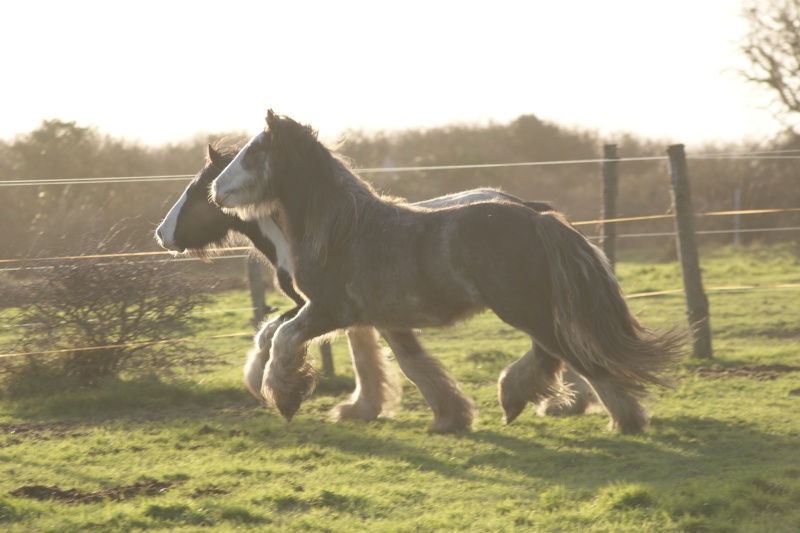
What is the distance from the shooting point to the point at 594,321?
6.00 m

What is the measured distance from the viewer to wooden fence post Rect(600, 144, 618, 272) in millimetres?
9766

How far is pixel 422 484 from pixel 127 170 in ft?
64.2

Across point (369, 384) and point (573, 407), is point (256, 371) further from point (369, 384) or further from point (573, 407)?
point (573, 407)

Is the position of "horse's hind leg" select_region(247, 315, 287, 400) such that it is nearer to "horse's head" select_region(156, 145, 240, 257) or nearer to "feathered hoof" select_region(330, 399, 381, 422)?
"feathered hoof" select_region(330, 399, 381, 422)

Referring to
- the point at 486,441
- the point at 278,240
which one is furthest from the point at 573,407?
the point at 278,240

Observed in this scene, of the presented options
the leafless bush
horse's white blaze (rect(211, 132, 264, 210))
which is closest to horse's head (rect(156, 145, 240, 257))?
horse's white blaze (rect(211, 132, 264, 210))

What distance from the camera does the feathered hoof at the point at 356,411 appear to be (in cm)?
772

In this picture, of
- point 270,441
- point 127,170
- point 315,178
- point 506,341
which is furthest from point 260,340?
point 127,170

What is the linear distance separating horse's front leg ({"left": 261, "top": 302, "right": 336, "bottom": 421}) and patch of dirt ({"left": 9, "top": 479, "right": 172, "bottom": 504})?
1.22 m

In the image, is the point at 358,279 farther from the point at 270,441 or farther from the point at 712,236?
the point at 712,236

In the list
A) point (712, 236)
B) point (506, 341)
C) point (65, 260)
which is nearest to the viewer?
point (65, 260)

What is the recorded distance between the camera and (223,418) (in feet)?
26.1

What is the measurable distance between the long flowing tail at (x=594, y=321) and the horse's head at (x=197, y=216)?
2.74 metres

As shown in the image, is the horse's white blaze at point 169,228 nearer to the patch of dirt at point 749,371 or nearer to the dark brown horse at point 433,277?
the dark brown horse at point 433,277
